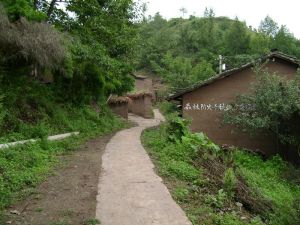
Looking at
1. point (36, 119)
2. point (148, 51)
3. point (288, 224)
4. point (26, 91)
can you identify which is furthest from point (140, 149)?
point (148, 51)

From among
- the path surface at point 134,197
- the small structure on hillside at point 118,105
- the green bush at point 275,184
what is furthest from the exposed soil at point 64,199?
the small structure on hillside at point 118,105

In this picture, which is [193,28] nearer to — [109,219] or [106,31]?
[106,31]

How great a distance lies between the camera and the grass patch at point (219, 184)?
7801mm

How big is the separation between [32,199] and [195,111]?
518 inches

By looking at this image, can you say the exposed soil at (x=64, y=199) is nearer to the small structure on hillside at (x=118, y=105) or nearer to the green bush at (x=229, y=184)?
the green bush at (x=229, y=184)

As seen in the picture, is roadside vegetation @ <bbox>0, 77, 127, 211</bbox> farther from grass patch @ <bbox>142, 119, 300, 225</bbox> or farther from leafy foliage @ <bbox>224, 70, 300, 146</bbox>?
leafy foliage @ <bbox>224, 70, 300, 146</bbox>

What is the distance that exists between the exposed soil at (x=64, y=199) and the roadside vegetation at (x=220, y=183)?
186 centimetres

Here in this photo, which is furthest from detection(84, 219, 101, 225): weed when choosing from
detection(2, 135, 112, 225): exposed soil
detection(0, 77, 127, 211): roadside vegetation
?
detection(0, 77, 127, 211): roadside vegetation

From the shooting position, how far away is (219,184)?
976 cm

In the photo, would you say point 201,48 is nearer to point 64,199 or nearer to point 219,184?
point 219,184

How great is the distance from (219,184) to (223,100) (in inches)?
424

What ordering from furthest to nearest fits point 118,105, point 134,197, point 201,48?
point 201,48
point 118,105
point 134,197

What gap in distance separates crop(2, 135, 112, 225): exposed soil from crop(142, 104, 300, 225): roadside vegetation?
6.10 ft

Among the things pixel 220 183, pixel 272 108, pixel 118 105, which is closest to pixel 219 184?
pixel 220 183
